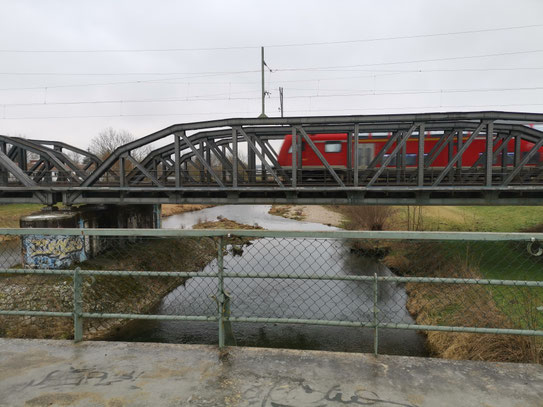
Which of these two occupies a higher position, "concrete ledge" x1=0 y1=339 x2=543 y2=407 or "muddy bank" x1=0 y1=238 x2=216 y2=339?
"concrete ledge" x1=0 y1=339 x2=543 y2=407

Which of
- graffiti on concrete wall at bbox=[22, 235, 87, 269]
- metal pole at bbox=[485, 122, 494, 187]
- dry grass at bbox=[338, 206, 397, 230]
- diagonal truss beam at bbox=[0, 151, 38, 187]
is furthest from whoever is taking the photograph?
dry grass at bbox=[338, 206, 397, 230]

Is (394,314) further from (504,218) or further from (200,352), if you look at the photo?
(504,218)

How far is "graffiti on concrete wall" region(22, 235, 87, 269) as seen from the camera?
42.6 feet

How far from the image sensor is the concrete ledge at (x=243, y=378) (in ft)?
8.93

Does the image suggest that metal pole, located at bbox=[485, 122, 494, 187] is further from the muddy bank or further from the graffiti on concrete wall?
the graffiti on concrete wall

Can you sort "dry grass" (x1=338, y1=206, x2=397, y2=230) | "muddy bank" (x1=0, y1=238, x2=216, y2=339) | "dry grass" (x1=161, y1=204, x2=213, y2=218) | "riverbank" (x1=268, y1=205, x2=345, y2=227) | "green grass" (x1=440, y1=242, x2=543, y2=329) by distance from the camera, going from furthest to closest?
"dry grass" (x1=161, y1=204, x2=213, y2=218) → "riverbank" (x1=268, y1=205, x2=345, y2=227) → "dry grass" (x1=338, y1=206, x2=397, y2=230) → "green grass" (x1=440, y1=242, x2=543, y2=329) → "muddy bank" (x1=0, y1=238, x2=216, y2=339)

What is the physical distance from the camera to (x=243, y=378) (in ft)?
9.90

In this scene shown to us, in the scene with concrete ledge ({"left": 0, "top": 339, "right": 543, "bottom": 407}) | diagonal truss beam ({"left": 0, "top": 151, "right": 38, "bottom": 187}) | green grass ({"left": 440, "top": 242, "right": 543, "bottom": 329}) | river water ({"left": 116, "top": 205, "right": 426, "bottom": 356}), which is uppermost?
diagonal truss beam ({"left": 0, "top": 151, "right": 38, "bottom": 187})

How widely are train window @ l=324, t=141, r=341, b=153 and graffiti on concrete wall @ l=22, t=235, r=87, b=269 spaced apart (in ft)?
44.9

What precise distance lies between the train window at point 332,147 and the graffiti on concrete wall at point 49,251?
13682mm

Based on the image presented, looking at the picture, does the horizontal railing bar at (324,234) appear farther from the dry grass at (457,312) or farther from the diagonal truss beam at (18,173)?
the diagonal truss beam at (18,173)

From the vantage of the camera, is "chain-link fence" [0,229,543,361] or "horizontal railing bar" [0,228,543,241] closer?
"horizontal railing bar" [0,228,543,241]

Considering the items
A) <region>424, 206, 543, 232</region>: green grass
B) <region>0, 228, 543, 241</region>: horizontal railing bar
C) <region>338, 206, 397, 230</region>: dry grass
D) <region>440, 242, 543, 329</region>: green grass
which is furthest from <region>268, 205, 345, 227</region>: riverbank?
<region>0, 228, 543, 241</region>: horizontal railing bar

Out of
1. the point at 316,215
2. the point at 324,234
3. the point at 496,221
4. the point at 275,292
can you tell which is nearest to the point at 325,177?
the point at 275,292
